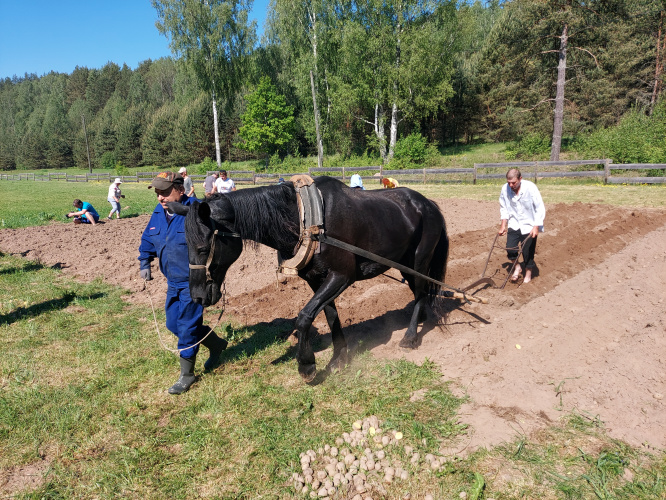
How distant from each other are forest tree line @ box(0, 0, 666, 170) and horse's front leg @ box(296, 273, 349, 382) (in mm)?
21646

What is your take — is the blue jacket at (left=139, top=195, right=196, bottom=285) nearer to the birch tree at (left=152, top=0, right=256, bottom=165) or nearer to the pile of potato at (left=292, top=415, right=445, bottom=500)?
the pile of potato at (left=292, top=415, right=445, bottom=500)

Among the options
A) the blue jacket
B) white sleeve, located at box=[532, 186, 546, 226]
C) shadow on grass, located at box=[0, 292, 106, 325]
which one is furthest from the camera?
white sleeve, located at box=[532, 186, 546, 226]

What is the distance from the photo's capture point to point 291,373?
4.28m

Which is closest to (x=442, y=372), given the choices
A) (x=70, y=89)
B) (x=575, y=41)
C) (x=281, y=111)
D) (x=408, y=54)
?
(x=575, y=41)

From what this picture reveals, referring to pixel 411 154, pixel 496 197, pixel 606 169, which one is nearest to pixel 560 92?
pixel 606 169

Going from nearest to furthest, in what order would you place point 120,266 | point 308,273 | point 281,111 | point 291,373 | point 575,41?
1. point 308,273
2. point 291,373
3. point 120,266
4. point 575,41
5. point 281,111

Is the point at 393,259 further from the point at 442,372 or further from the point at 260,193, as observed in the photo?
the point at 260,193

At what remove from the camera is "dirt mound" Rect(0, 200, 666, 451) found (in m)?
3.42

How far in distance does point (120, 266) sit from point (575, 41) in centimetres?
2705

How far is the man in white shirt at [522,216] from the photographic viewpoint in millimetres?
6523

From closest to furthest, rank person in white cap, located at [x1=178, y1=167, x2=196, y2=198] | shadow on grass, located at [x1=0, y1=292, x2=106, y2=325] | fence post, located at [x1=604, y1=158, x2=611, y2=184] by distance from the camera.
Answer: shadow on grass, located at [x1=0, y1=292, x2=106, y2=325] → person in white cap, located at [x1=178, y1=167, x2=196, y2=198] → fence post, located at [x1=604, y1=158, x2=611, y2=184]

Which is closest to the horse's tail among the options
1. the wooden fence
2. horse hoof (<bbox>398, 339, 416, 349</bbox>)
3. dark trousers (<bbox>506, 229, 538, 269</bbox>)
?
horse hoof (<bbox>398, 339, 416, 349</bbox>)

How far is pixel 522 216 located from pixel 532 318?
222 cm

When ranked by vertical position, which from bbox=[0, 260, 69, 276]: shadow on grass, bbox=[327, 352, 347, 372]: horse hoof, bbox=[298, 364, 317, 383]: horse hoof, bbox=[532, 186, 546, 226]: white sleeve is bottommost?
bbox=[327, 352, 347, 372]: horse hoof
